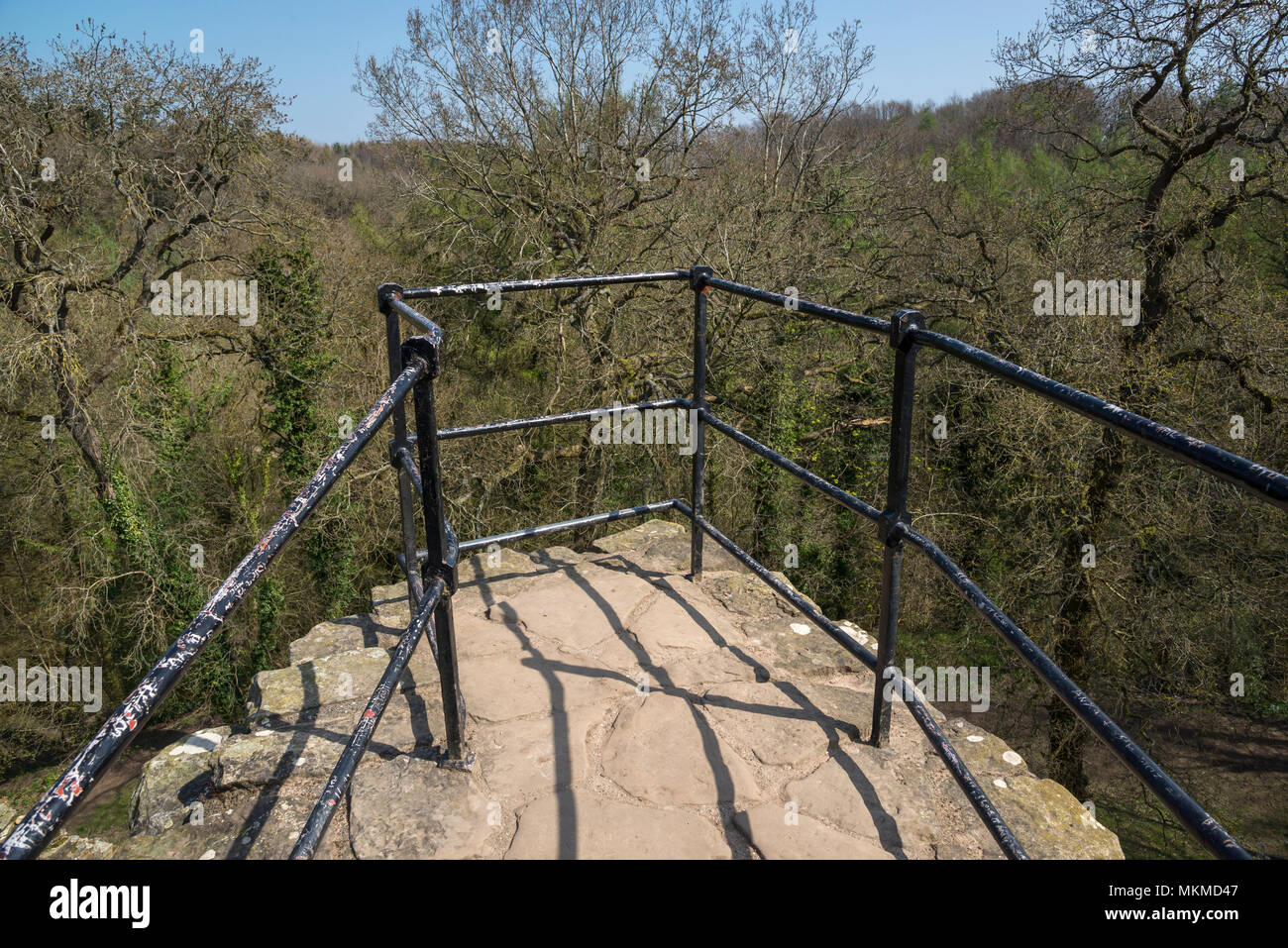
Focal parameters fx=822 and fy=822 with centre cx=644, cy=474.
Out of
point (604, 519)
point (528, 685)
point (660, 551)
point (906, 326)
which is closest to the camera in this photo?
point (906, 326)

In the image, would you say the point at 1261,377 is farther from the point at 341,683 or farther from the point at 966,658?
the point at 341,683

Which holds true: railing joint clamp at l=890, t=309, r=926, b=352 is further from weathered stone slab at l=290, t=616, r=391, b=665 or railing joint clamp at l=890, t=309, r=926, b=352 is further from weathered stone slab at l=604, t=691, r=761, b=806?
weathered stone slab at l=290, t=616, r=391, b=665

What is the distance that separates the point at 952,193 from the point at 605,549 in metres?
A: 14.1

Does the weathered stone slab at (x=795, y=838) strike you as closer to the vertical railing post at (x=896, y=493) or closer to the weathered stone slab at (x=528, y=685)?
the vertical railing post at (x=896, y=493)

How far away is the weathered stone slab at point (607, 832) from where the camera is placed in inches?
72.2

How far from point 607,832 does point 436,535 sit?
0.79 metres

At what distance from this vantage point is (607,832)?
189 cm

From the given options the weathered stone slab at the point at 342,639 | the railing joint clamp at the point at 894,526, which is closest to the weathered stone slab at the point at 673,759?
the railing joint clamp at the point at 894,526

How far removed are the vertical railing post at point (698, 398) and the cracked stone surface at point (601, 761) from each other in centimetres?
29

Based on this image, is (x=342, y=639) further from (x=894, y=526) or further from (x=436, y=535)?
(x=894, y=526)

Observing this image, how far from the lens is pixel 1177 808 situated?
1013 millimetres

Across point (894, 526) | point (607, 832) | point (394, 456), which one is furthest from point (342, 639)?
point (894, 526)

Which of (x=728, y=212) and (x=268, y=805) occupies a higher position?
(x=728, y=212)
